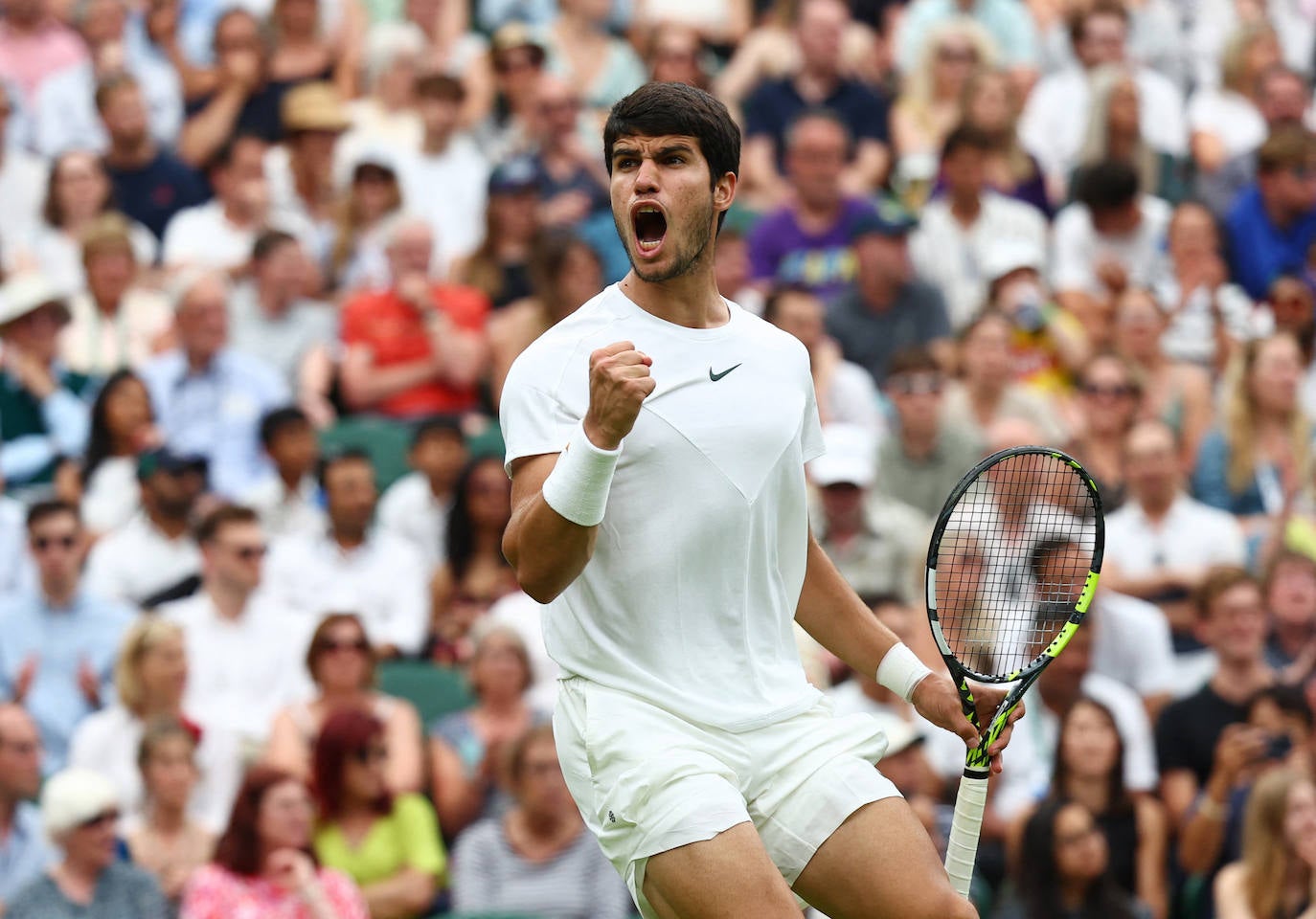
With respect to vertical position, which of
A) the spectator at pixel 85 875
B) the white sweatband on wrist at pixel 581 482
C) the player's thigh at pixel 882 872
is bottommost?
the spectator at pixel 85 875

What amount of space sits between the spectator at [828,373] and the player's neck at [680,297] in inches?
224

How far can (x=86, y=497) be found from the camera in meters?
10.6

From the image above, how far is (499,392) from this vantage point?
11531 millimetres

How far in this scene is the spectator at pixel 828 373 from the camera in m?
10.6

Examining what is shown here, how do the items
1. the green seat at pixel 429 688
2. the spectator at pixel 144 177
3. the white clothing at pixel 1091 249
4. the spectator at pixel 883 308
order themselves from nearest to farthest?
1. the green seat at pixel 429 688
2. the spectator at pixel 883 308
3. the white clothing at pixel 1091 249
4. the spectator at pixel 144 177

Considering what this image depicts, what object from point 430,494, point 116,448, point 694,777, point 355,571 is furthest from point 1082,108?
point 694,777

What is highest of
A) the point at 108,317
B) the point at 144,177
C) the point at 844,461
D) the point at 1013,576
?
the point at 1013,576

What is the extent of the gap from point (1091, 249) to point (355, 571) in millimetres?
4689

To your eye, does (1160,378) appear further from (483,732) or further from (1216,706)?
(483,732)

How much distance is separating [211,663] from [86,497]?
1560mm

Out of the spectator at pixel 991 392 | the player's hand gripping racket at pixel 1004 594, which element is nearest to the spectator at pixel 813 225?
the spectator at pixel 991 392

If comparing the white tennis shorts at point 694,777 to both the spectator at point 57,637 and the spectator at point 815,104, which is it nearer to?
the spectator at point 57,637

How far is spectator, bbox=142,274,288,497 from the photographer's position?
1084 cm

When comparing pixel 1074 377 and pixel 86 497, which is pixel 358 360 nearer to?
pixel 86 497
